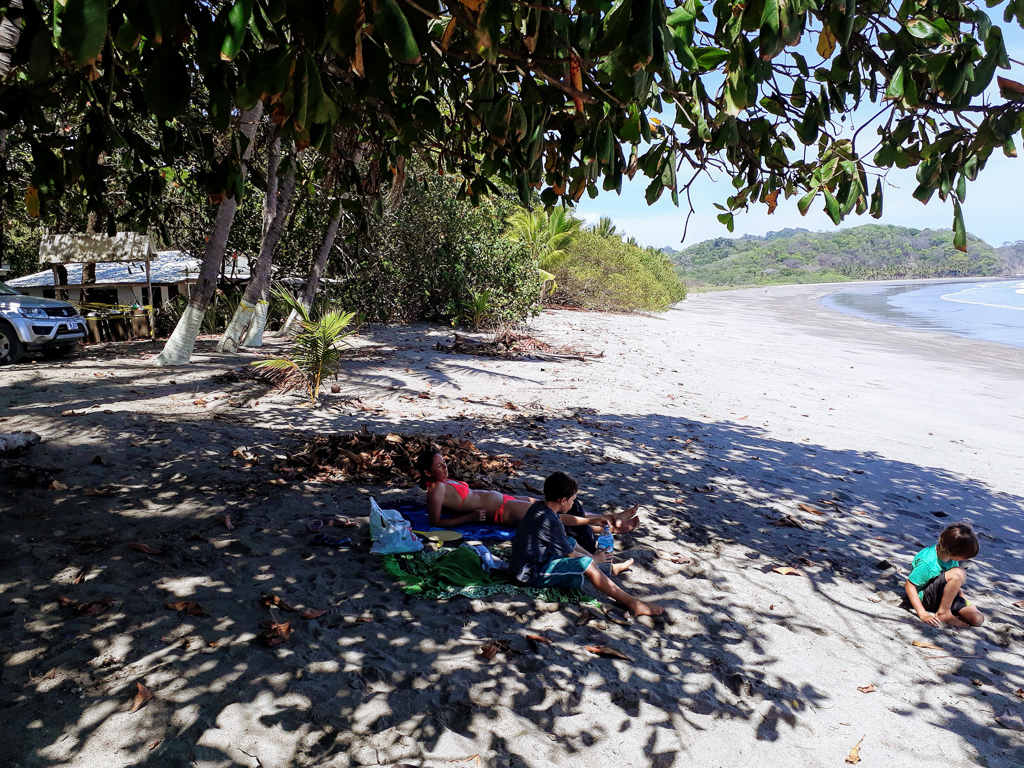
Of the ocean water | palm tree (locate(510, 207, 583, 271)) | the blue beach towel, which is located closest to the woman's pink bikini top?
the blue beach towel

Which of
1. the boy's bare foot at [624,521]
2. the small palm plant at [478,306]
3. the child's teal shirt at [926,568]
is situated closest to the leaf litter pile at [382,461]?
A: the boy's bare foot at [624,521]

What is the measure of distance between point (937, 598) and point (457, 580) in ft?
10.2

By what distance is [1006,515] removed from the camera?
6.46m

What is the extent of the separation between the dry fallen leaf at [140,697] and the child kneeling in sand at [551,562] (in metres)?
2.03

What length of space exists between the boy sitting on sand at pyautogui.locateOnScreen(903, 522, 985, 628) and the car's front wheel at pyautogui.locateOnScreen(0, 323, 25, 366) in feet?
42.5

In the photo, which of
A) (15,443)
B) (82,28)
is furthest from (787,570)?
(15,443)

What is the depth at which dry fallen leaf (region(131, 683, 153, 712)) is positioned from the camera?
2768 millimetres

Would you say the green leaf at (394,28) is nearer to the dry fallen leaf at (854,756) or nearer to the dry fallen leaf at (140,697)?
the dry fallen leaf at (140,697)

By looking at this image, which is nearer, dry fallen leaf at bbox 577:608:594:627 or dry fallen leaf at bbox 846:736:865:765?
dry fallen leaf at bbox 846:736:865:765

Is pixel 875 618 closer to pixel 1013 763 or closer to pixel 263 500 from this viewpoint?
pixel 1013 763

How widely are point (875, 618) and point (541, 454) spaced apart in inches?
141

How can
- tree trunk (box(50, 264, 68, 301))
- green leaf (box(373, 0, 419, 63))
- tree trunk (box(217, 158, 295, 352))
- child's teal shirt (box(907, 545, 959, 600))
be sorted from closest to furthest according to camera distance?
1. green leaf (box(373, 0, 419, 63))
2. child's teal shirt (box(907, 545, 959, 600))
3. tree trunk (box(217, 158, 295, 352))
4. tree trunk (box(50, 264, 68, 301))

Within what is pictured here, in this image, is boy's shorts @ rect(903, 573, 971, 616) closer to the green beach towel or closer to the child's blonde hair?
the child's blonde hair

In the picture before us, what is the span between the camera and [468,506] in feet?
16.4
